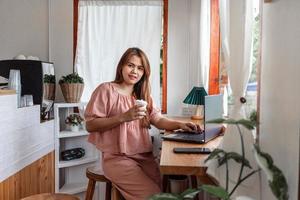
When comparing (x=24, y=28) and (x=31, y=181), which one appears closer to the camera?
(x=31, y=181)

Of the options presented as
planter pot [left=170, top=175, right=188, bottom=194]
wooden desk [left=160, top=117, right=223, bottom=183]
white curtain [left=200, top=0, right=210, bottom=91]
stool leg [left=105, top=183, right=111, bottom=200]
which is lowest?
stool leg [left=105, top=183, right=111, bottom=200]

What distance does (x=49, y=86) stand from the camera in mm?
2615

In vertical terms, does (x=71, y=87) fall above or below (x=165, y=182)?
above

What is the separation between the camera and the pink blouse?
179cm

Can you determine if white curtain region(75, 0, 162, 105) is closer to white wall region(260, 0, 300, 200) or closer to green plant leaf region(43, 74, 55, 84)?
green plant leaf region(43, 74, 55, 84)

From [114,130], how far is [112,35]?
1325 mm

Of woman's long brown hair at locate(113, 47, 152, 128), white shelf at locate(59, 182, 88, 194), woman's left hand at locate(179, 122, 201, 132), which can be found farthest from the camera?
white shelf at locate(59, 182, 88, 194)

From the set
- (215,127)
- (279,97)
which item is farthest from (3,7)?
(279,97)

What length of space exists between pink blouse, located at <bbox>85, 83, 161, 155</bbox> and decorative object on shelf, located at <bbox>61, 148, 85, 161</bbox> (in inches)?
35.2

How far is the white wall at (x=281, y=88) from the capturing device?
0.76 meters

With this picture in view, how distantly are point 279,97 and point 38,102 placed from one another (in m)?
1.90

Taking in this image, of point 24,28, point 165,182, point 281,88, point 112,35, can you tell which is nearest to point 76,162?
point 165,182

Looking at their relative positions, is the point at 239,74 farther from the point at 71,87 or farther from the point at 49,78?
the point at 49,78

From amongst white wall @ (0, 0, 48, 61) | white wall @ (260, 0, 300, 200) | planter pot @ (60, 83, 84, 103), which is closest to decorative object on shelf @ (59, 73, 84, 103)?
planter pot @ (60, 83, 84, 103)
